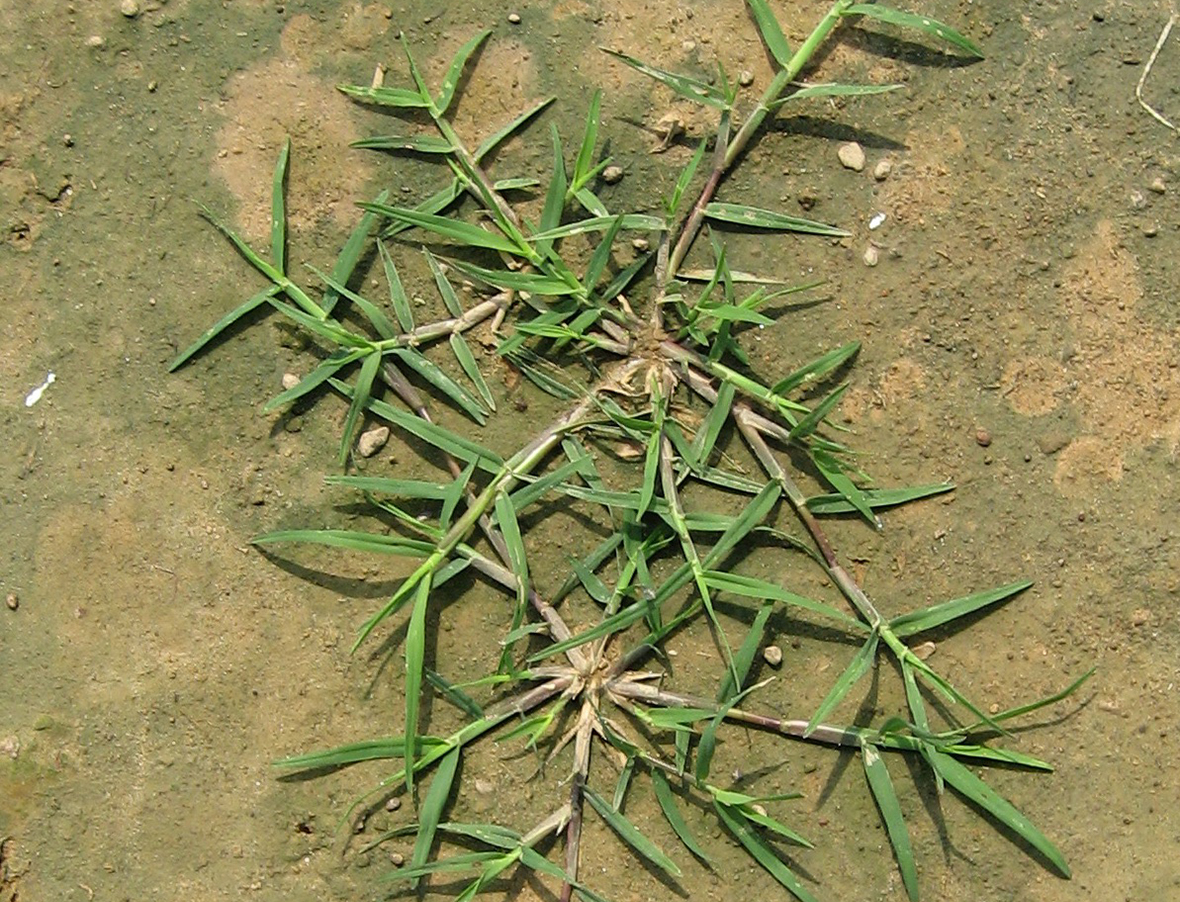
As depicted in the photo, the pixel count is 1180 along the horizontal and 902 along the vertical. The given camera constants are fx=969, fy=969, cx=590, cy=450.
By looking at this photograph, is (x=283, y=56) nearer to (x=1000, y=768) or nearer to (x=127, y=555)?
(x=127, y=555)

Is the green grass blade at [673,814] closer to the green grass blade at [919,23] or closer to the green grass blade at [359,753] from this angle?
the green grass blade at [359,753]

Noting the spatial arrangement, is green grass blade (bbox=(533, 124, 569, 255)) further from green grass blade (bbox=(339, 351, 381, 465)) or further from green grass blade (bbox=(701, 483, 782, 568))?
green grass blade (bbox=(701, 483, 782, 568))

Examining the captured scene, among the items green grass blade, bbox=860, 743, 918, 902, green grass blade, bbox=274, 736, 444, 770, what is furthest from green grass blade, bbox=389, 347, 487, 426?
green grass blade, bbox=860, 743, 918, 902

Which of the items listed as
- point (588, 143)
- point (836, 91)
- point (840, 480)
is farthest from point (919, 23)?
Result: point (840, 480)

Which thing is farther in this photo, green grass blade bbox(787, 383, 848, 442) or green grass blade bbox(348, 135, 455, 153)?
green grass blade bbox(348, 135, 455, 153)

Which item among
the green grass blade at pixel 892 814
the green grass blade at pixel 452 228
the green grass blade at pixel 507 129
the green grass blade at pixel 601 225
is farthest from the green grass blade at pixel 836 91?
the green grass blade at pixel 892 814

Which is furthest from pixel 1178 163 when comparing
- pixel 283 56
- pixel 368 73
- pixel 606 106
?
pixel 283 56

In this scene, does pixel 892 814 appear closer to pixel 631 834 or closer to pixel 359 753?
pixel 631 834
